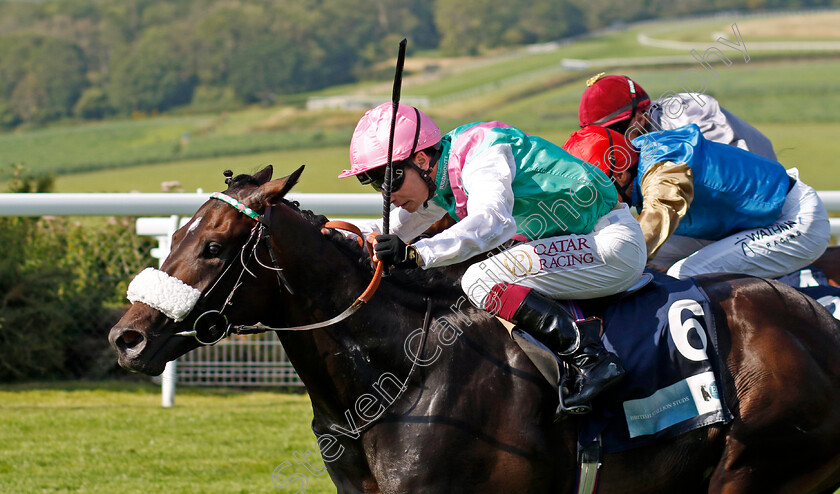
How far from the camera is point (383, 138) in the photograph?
9.10ft

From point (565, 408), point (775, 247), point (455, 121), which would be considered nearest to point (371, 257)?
point (565, 408)

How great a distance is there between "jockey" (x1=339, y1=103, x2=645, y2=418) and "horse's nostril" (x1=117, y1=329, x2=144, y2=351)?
2.58 feet

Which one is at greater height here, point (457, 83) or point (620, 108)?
point (620, 108)

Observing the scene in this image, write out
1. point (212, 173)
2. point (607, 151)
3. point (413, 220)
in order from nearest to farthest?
1. point (413, 220)
2. point (607, 151)
3. point (212, 173)

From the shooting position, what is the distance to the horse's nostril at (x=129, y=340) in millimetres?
2457

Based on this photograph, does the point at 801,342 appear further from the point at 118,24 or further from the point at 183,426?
the point at 118,24

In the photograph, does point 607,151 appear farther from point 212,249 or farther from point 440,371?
point 212,249

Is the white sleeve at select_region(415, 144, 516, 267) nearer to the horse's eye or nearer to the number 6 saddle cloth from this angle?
the number 6 saddle cloth

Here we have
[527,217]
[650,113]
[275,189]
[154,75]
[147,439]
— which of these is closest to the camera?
[275,189]

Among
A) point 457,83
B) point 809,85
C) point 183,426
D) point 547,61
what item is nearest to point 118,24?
point 457,83

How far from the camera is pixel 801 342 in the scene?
112 inches

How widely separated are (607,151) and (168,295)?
1.85 meters

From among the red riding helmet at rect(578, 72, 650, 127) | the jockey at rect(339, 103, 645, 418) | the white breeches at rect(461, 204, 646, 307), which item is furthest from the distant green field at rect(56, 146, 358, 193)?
the white breeches at rect(461, 204, 646, 307)

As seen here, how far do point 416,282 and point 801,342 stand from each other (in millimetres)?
1260
